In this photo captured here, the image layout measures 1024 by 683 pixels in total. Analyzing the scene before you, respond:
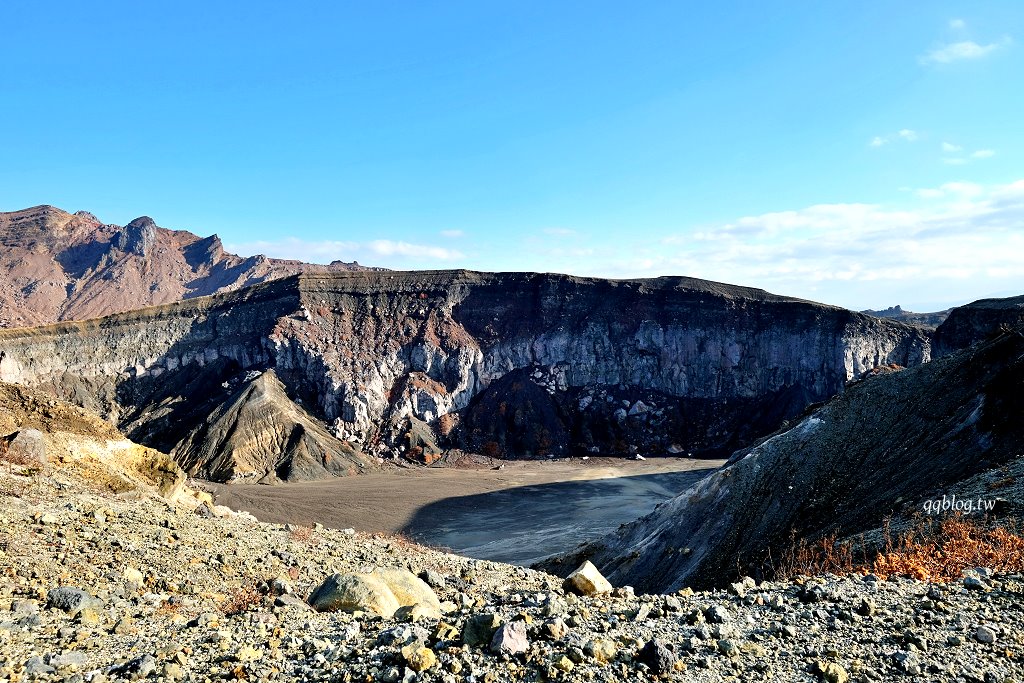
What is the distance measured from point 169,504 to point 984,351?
3075 centimetres

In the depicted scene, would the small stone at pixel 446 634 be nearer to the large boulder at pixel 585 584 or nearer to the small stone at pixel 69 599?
the small stone at pixel 69 599

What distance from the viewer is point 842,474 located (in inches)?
843

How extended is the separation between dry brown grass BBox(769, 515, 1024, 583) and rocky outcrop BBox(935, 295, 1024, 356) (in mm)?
54826

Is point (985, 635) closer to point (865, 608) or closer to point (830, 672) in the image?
point (865, 608)

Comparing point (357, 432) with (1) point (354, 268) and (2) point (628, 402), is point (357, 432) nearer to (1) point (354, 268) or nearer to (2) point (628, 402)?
(2) point (628, 402)

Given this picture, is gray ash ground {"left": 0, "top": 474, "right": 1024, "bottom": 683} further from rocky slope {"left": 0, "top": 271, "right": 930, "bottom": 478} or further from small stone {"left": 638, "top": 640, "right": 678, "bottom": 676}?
rocky slope {"left": 0, "top": 271, "right": 930, "bottom": 478}

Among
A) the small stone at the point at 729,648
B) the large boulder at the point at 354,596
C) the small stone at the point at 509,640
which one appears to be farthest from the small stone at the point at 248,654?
the small stone at the point at 729,648

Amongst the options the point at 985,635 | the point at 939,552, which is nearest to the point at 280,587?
the point at 985,635

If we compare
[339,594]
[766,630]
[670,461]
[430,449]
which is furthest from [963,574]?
[430,449]

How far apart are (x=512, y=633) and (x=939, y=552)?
8110mm

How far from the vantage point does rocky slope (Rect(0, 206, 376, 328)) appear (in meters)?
138

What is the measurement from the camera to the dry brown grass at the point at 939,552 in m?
8.38

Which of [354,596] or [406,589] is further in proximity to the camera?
[406,589]

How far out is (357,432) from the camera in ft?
232
